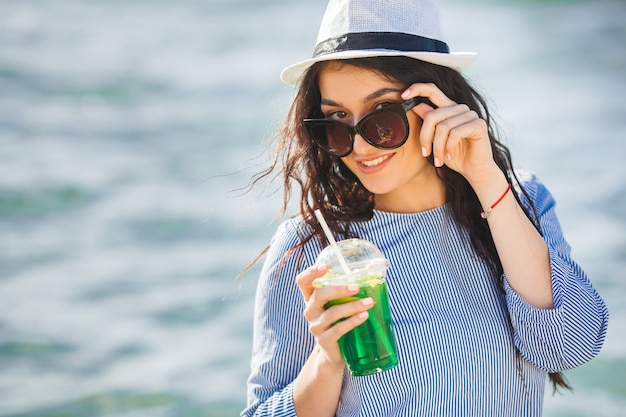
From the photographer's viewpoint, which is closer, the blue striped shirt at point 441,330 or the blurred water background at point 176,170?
the blue striped shirt at point 441,330

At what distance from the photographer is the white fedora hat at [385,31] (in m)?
2.64

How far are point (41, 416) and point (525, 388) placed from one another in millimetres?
3945

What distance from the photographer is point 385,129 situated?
8.42 feet

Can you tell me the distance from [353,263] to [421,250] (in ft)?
1.61

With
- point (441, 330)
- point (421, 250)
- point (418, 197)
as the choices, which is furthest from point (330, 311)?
point (418, 197)

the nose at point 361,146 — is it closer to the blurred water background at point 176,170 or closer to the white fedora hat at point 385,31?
the white fedora hat at point 385,31

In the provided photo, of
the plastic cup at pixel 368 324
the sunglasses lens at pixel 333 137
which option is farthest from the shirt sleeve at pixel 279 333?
the plastic cup at pixel 368 324

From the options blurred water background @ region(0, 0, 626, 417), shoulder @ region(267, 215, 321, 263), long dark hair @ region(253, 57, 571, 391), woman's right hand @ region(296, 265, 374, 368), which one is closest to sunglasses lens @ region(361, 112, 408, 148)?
long dark hair @ region(253, 57, 571, 391)

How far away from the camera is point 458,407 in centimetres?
255

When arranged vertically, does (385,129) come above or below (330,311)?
above

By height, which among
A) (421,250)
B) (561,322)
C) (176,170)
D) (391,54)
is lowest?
(561,322)

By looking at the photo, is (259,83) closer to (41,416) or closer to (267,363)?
(41,416)

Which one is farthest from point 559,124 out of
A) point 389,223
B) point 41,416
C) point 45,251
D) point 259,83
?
point 389,223

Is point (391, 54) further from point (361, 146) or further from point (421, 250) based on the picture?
point (421, 250)
